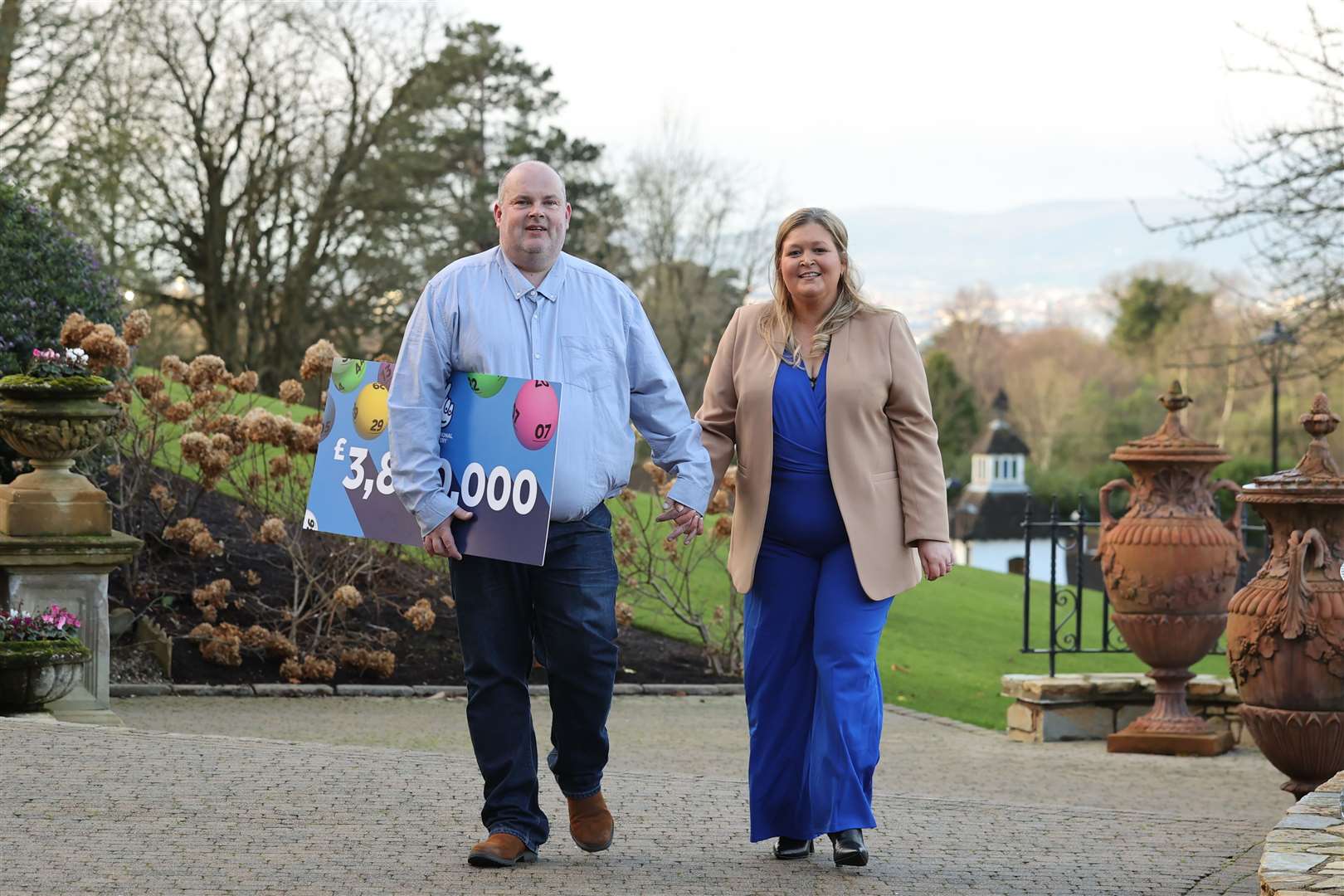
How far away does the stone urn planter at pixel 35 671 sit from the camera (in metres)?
7.48

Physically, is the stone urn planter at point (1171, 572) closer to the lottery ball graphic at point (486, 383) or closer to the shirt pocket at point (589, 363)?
the shirt pocket at point (589, 363)

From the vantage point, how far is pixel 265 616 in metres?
11.1

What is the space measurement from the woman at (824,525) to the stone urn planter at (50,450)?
14.6 feet

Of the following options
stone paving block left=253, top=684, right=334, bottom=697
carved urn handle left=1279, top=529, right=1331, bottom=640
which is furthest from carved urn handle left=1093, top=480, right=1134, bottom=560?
stone paving block left=253, top=684, right=334, bottom=697

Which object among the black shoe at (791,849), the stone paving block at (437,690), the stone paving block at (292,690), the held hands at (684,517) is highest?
the held hands at (684,517)

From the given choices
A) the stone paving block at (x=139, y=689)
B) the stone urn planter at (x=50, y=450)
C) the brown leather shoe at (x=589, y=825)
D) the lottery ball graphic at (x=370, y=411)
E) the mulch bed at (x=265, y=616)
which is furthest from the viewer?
the mulch bed at (x=265, y=616)

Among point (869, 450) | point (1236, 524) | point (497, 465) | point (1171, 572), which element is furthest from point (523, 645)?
point (1236, 524)

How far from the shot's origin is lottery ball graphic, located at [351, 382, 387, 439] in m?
5.23

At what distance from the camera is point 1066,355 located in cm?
8856

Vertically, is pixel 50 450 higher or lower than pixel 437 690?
higher

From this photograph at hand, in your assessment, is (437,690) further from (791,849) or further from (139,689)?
(791,849)

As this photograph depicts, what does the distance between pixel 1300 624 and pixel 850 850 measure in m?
3.33

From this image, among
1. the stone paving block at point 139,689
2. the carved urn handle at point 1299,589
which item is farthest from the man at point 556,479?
the stone paving block at point 139,689

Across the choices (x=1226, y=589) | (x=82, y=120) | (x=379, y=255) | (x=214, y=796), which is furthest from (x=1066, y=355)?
(x=214, y=796)
